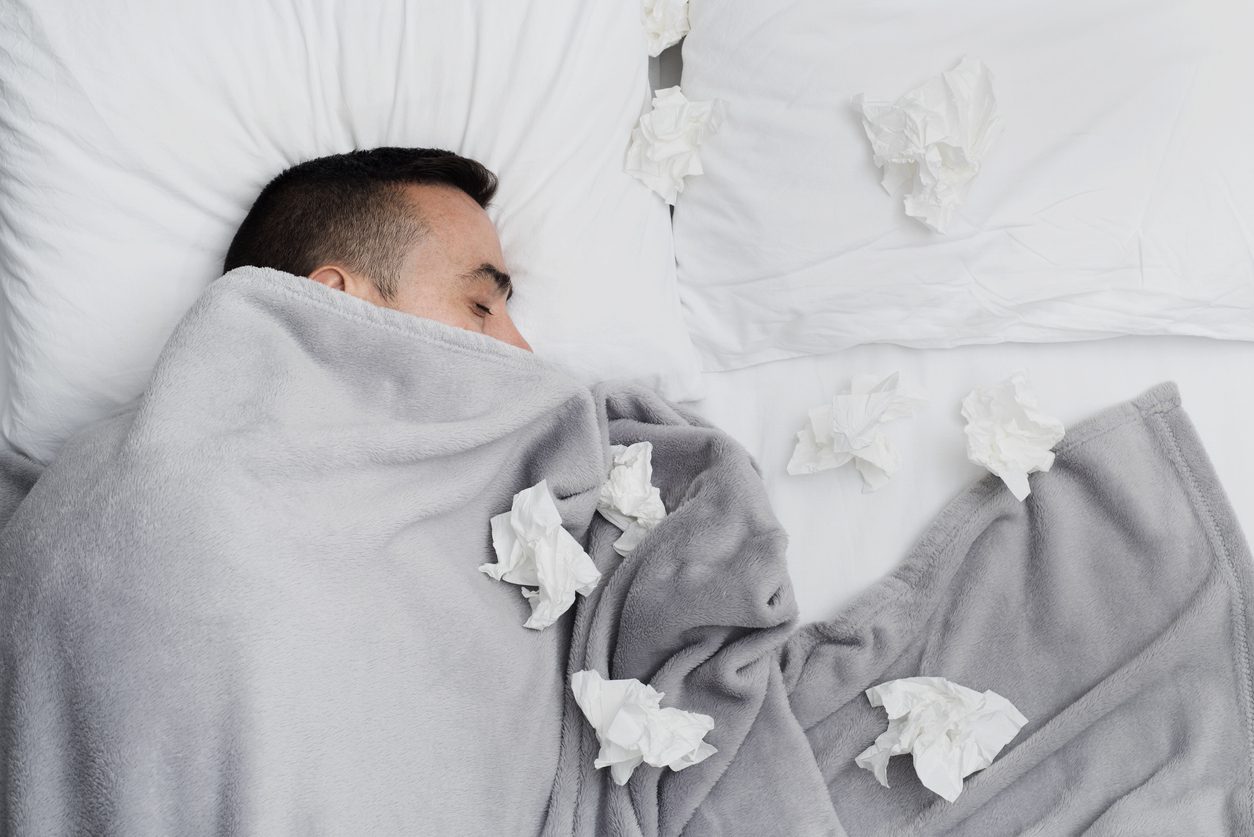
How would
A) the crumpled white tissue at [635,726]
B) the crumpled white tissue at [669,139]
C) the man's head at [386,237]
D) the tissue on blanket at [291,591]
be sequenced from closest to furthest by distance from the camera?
the tissue on blanket at [291,591]
the crumpled white tissue at [635,726]
the man's head at [386,237]
the crumpled white tissue at [669,139]

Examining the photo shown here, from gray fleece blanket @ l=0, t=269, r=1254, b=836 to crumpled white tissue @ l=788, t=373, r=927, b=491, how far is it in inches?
3.6

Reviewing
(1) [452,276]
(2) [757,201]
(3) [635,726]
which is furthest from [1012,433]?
(1) [452,276]

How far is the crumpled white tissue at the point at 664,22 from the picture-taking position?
1.31 m

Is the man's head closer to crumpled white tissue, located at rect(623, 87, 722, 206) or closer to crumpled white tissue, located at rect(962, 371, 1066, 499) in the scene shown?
crumpled white tissue, located at rect(623, 87, 722, 206)

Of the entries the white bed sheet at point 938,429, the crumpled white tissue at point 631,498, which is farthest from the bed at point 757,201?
the crumpled white tissue at point 631,498

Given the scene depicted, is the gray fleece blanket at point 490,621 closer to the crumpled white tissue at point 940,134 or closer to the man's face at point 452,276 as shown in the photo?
the man's face at point 452,276

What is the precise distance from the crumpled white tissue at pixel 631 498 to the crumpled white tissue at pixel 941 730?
0.29m

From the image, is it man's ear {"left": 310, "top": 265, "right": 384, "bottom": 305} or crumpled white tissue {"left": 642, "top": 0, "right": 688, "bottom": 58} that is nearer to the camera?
man's ear {"left": 310, "top": 265, "right": 384, "bottom": 305}

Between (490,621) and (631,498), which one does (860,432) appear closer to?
(631,498)

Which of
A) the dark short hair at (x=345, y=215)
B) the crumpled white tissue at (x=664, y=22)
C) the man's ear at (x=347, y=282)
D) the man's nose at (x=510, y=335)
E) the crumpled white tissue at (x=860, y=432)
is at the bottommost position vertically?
the crumpled white tissue at (x=860, y=432)

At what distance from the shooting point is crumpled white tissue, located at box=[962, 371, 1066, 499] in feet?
3.58

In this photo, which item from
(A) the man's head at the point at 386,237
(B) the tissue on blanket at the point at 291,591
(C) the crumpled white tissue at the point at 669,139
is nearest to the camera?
(B) the tissue on blanket at the point at 291,591

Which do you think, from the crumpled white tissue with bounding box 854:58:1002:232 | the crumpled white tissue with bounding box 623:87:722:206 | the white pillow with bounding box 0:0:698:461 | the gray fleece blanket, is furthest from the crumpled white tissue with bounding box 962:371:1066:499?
the crumpled white tissue with bounding box 623:87:722:206

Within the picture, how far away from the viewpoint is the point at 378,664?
0.94 metres
